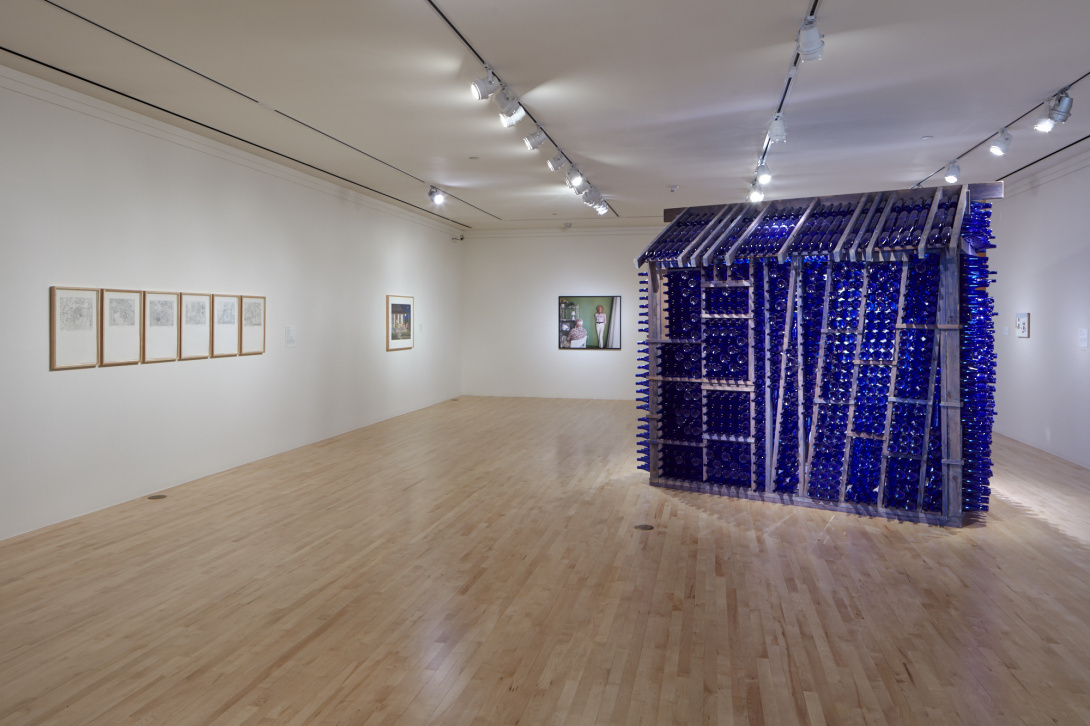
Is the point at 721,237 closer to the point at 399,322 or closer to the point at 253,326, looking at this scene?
the point at 253,326

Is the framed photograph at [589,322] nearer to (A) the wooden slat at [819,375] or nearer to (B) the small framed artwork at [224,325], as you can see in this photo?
(B) the small framed artwork at [224,325]

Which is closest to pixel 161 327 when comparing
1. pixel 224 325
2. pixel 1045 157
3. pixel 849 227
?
pixel 224 325

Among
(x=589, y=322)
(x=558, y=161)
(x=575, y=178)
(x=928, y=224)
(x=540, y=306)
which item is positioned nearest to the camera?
(x=928, y=224)

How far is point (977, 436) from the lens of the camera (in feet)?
16.3

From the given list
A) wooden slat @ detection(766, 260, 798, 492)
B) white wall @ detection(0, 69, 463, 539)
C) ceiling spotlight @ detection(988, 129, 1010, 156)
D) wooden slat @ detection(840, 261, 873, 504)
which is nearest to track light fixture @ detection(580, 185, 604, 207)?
white wall @ detection(0, 69, 463, 539)

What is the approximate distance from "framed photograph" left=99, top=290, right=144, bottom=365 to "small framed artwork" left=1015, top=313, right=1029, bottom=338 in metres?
9.63

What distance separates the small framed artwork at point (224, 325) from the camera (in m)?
6.46

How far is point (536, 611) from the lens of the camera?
3510 millimetres

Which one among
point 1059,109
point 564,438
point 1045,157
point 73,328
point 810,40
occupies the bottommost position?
point 564,438

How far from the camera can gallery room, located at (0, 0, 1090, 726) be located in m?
3.00

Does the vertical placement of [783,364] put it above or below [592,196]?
below

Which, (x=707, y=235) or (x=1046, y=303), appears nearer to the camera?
(x=707, y=235)

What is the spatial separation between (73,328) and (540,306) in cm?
833

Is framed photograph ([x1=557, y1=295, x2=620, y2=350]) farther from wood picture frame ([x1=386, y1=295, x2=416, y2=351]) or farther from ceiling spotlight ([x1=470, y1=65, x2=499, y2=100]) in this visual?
ceiling spotlight ([x1=470, y1=65, x2=499, y2=100])
